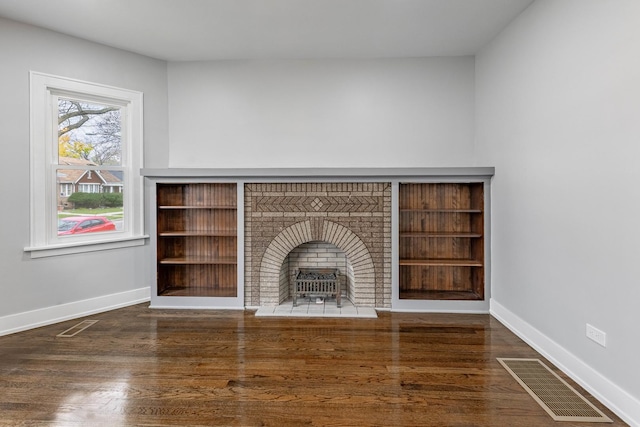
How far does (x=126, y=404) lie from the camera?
2.30 meters

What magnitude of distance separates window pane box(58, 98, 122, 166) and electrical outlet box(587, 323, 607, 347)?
15.6ft

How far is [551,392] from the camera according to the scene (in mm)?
2443

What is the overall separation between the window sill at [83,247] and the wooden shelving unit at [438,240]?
10.3 feet

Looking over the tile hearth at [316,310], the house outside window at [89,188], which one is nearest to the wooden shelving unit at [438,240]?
the tile hearth at [316,310]

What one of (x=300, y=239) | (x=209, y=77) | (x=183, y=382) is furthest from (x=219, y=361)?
(x=209, y=77)

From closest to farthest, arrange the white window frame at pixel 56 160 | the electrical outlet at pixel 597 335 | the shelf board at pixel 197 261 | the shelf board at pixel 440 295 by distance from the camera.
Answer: the electrical outlet at pixel 597 335
the white window frame at pixel 56 160
the shelf board at pixel 440 295
the shelf board at pixel 197 261

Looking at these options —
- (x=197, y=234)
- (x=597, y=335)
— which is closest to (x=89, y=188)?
(x=197, y=234)

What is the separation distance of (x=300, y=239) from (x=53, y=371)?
8.11 feet

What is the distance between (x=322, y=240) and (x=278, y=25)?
2.29 metres

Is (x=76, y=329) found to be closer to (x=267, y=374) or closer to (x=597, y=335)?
(x=267, y=374)

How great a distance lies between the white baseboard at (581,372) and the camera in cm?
214

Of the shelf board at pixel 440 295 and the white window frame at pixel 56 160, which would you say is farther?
the shelf board at pixel 440 295

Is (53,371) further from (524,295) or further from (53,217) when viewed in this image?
(524,295)

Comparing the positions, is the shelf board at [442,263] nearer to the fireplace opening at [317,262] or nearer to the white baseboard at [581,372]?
the white baseboard at [581,372]
